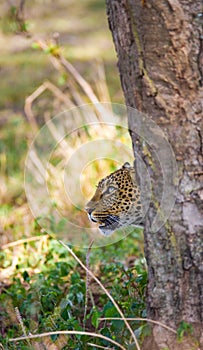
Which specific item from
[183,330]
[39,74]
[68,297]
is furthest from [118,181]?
[39,74]

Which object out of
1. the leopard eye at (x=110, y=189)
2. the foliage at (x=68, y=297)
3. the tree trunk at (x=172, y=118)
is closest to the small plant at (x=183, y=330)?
the tree trunk at (x=172, y=118)

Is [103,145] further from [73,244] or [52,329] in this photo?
[52,329]

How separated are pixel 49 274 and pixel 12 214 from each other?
2.02 metres

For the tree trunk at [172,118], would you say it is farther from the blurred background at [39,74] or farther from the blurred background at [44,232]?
the blurred background at [39,74]

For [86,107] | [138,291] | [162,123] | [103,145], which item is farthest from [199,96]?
[86,107]

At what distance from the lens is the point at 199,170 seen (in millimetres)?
2738

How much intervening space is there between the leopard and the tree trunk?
878 mm

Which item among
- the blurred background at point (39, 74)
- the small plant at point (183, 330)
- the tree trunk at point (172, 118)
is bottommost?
the blurred background at point (39, 74)

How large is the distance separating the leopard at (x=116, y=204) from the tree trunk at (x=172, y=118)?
2.88 feet

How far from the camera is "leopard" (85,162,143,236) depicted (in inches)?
151

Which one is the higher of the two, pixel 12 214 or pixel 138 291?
pixel 138 291

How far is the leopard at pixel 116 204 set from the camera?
383 cm

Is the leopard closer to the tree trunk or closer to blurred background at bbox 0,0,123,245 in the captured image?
the tree trunk

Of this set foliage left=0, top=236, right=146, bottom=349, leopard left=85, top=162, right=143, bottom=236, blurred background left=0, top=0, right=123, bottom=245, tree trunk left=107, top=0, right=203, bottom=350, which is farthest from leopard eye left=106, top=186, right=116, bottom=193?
blurred background left=0, top=0, right=123, bottom=245
